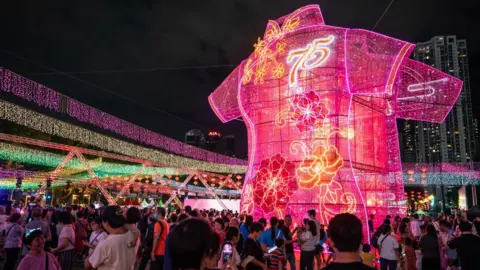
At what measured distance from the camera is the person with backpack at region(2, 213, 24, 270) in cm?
856

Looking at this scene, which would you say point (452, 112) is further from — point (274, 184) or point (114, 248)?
point (114, 248)

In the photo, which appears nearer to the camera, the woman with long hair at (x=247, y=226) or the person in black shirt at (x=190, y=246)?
the person in black shirt at (x=190, y=246)

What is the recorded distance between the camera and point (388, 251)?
859 centimetres

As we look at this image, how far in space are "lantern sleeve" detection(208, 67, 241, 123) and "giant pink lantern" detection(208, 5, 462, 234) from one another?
0.16 ft

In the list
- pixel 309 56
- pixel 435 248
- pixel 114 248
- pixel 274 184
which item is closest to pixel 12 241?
pixel 114 248

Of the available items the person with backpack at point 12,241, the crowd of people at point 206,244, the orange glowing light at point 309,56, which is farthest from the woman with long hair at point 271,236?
the orange glowing light at point 309,56

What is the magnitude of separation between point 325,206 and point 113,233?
1337cm

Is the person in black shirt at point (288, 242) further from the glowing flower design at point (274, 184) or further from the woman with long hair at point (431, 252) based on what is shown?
the glowing flower design at point (274, 184)

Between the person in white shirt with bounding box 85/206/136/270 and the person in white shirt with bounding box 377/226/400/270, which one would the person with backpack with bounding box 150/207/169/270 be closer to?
the person in white shirt with bounding box 85/206/136/270

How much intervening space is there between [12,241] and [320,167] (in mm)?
11687

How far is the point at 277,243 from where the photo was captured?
7.64 m

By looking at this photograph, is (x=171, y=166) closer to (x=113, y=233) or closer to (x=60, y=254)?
(x=60, y=254)

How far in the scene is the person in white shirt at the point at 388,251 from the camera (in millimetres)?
8547

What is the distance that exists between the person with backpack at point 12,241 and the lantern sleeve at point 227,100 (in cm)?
1260
